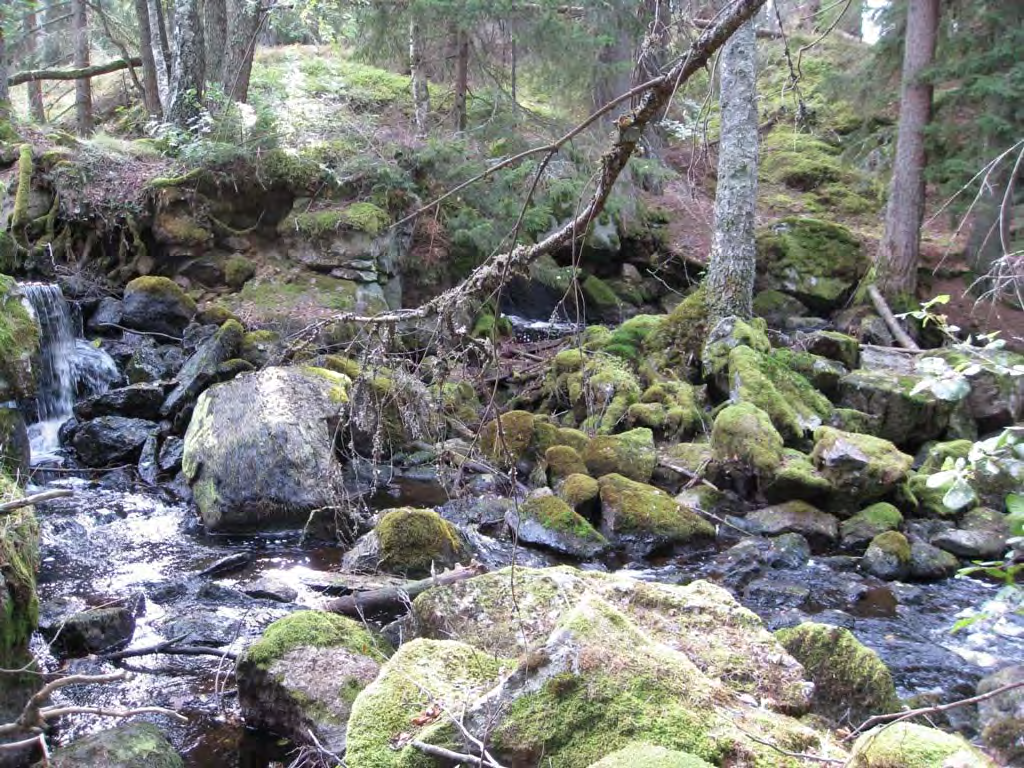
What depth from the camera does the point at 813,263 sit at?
16.2 meters

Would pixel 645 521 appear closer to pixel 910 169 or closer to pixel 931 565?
pixel 931 565

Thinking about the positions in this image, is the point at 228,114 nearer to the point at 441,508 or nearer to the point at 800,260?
the point at 441,508

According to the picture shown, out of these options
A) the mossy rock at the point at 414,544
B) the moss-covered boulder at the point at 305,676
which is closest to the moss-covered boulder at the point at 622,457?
the mossy rock at the point at 414,544

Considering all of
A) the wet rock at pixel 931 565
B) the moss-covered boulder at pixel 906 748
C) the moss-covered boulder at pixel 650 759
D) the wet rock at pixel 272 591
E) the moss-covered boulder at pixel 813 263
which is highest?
the moss-covered boulder at pixel 813 263

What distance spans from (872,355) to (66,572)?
412 inches

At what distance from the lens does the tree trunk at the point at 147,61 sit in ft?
53.0

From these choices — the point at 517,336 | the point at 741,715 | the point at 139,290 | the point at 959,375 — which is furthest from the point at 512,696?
the point at 517,336

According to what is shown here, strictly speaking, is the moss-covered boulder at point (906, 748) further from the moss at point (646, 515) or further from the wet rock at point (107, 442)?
the wet rock at point (107, 442)

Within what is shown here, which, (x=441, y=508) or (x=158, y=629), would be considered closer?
(x=158, y=629)

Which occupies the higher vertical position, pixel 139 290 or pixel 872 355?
pixel 139 290

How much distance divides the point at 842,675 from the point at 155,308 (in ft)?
33.8

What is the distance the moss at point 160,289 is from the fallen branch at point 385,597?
7451mm

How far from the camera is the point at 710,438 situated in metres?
9.45

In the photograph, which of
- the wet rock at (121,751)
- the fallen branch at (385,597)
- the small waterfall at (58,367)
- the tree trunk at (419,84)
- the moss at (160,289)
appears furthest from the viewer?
the tree trunk at (419,84)
